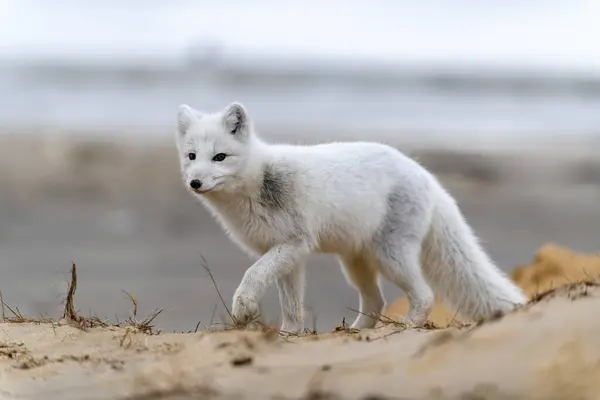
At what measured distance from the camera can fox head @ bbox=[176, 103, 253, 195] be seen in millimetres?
4336

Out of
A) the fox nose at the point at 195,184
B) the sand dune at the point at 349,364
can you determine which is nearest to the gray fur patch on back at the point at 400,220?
the fox nose at the point at 195,184

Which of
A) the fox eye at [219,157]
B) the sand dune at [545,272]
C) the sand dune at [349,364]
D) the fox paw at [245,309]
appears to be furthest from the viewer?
the sand dune at [545,272]

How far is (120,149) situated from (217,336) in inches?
399

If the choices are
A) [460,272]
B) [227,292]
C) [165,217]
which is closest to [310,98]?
[165,217]

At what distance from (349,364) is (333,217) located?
181 centimetres

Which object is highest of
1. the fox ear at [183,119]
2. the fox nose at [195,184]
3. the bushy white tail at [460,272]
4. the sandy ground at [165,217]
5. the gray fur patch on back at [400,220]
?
the fox ear at [183,119]

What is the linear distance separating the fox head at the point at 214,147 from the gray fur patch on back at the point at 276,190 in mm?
144

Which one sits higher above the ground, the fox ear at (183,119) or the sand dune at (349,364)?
the fox ear at (183,119)

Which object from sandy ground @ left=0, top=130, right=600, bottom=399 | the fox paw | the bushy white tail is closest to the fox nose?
the fox paw

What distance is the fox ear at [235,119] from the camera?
4.55 m

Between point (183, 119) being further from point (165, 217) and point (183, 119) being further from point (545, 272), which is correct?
point (165, 217)

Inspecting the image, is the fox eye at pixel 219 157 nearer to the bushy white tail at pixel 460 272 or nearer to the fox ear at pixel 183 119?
the fox ear at pixel 183 119

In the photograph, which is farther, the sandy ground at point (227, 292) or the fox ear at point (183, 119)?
the fox ear at point (183, 119)

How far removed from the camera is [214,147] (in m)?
A: 4.45
